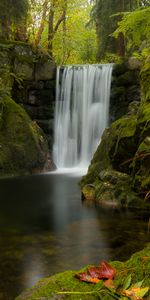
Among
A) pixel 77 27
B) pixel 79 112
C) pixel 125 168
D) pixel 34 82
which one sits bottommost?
pixel 125 168

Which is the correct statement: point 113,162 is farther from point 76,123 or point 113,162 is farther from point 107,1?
point 107,1

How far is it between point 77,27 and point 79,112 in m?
17.4

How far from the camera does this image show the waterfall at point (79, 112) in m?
18.6

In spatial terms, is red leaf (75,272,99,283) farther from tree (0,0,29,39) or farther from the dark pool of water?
tree (0,0,29,39)

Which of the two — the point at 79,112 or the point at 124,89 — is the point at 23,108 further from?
the point at 124,89

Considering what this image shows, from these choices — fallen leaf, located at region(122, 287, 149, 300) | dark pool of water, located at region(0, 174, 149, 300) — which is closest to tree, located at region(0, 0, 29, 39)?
dark pool of water, located at region(0, 174, 149, 300)

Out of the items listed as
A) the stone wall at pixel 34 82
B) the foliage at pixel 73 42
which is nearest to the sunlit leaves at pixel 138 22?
the stone wall at pixel 34 82

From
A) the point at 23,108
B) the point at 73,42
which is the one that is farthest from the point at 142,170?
the point at 73,42

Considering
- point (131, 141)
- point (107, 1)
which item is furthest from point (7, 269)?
point (107, 1)

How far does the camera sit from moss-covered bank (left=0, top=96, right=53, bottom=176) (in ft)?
49.8

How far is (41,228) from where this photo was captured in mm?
7156

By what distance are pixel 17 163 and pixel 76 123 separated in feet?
16.4

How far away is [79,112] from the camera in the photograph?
19375 millimetres

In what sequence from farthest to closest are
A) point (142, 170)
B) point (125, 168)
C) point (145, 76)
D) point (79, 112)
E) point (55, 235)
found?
point (79, 112), point (145, 76), point (125, 168), point (142, 170), point (55, 235)
